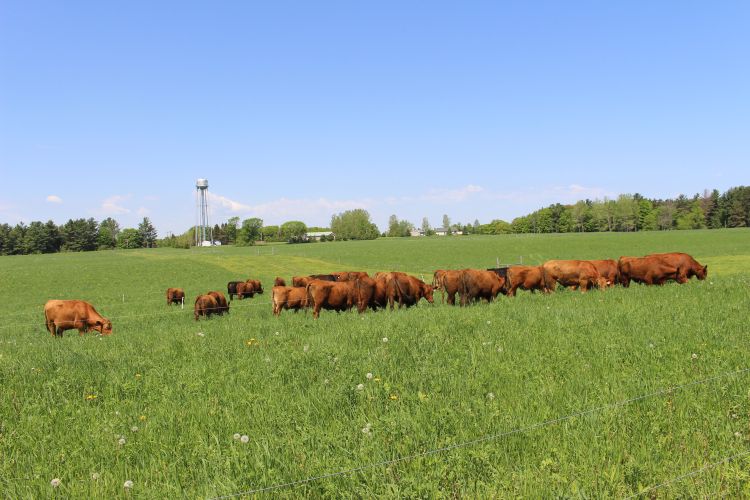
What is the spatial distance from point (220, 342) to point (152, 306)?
2145 centimetres

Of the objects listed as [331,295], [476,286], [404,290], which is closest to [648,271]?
[476,286]

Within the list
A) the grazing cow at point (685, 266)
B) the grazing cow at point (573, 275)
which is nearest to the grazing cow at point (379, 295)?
the grazing cow at point (573, 275)

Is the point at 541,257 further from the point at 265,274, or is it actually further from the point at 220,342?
the point at 220,342

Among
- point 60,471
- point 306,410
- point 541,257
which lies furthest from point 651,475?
point 541,257

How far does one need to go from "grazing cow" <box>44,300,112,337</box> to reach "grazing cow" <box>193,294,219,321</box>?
150 inches

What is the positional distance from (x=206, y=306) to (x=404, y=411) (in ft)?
57.0

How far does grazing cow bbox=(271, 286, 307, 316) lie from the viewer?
19266 millimetres

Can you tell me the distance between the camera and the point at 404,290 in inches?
763

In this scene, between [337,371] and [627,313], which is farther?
[627,313]

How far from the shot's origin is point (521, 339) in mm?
7863

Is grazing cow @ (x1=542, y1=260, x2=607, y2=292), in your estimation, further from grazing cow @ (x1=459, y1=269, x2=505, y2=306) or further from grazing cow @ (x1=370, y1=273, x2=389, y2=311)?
grazing cow @ (x1=370, y1=273, x2=389, y2=311)

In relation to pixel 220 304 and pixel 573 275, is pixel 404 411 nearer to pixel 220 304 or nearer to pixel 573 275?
pixel 220 304

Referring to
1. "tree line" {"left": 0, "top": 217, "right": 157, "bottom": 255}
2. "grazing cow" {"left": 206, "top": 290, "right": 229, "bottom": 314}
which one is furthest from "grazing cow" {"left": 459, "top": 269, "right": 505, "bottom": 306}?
"tree line" {"left": 0, "top": 217, "right": 157, "bottom": 255}

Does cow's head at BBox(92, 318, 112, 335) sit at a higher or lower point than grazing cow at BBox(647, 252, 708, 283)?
lower
